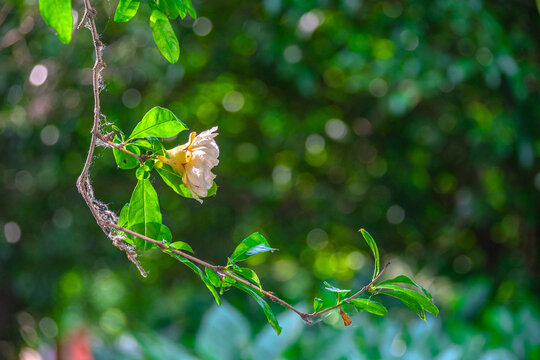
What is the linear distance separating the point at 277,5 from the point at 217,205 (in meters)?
1.31

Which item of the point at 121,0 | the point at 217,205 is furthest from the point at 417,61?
the point at 217,205

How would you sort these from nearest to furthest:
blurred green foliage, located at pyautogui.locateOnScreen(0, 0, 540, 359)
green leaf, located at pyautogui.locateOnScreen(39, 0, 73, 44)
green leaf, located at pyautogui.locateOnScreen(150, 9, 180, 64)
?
1. green leaf, located at pyautogui.locateOnScreen(39, 0, 73, 44)
2. green leaf, located at pyautogui.locateOnScreen(150, 9, 180, 64)
3. blurred green foliage, located at pyautogui.locateOnScreen(0, 0, 540, 359)

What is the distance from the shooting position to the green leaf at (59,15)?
0.41 metres

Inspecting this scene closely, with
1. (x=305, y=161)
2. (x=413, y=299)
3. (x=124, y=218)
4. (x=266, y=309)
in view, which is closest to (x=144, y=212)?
(x=124, y=218)

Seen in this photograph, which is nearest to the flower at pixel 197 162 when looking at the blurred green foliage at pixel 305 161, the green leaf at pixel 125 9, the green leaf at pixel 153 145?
the green leaf at pixel 153 145

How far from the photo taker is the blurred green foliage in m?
1.65

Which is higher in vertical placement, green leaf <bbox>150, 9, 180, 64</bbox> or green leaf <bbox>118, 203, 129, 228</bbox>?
green leaf <bbox>150, 9, 180, 64</bbox>

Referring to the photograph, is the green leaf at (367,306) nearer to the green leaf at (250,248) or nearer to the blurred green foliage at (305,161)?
the green leaf at (250,248)

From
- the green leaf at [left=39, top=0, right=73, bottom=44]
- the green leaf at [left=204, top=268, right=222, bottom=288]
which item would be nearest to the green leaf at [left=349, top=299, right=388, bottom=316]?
the green leaf at [left=204, top=268, right=222, bottom=288]

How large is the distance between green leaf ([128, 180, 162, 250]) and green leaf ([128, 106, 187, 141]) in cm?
5

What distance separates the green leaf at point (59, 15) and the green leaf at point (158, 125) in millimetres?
108

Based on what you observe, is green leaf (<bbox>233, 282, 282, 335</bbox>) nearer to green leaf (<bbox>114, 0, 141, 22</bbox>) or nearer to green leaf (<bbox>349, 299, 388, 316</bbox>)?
green leaf (<bbox>349, 299, 388, 316</bbox>)

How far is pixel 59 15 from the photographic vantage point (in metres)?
0.41

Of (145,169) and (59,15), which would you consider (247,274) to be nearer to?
(145,169)
